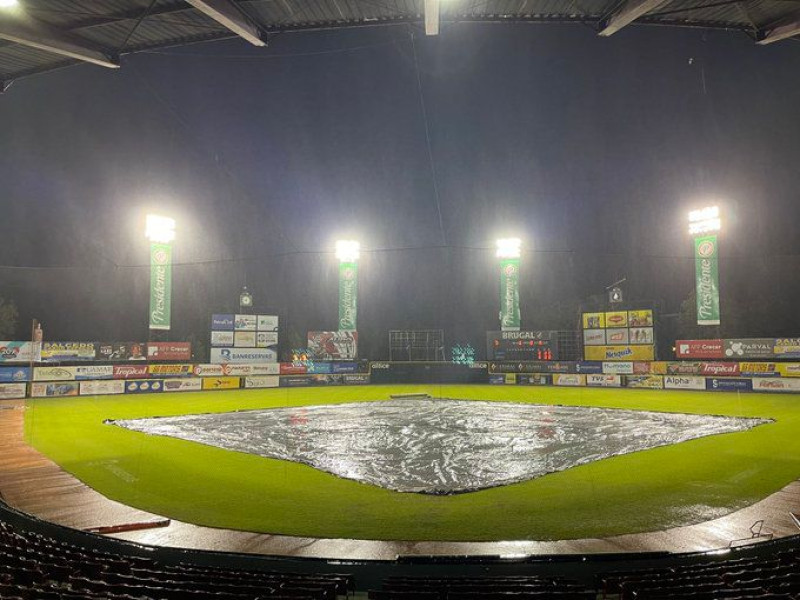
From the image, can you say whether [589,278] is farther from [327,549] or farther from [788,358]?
[327,549]

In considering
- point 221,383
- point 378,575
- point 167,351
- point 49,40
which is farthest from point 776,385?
point 167,351

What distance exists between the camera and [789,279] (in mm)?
62719

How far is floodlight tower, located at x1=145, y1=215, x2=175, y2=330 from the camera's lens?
42.6m

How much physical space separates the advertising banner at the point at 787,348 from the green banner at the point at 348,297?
3591 centimetres

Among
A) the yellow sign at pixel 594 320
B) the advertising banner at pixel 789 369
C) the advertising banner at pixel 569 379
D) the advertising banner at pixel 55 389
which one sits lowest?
the advertising banner at pixel 569 379

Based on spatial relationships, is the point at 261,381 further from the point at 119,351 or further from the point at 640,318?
the point at 640,318

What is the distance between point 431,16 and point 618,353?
1542 inches

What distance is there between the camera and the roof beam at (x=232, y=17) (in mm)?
12809

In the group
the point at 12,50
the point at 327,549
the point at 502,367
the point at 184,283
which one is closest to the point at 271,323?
the point at 502,367

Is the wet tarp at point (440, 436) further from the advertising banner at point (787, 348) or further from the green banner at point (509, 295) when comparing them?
the green banner at point (509, 295)

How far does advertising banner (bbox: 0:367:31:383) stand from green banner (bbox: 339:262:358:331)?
2625cm

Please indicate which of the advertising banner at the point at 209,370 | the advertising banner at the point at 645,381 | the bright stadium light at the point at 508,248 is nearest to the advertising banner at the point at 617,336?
the advertising banner at the point at 645,381

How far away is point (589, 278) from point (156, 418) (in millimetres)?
69451

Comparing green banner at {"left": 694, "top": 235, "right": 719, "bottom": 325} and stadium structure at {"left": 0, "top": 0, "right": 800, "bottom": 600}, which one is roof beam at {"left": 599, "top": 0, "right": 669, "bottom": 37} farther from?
green banner at {"left": 694, "top": 235, "right": 719, "bottom": 325}
